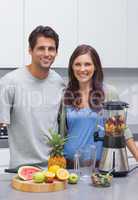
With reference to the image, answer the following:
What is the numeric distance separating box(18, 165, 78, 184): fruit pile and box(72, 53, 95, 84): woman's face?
26.1 inches

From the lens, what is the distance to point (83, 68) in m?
2.52

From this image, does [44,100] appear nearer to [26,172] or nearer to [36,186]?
[26,172]

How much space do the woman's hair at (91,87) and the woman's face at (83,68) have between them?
2 cm

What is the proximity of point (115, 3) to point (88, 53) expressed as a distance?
122 cm

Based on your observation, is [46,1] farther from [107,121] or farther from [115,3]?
[107,121]

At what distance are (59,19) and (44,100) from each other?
1079 mm

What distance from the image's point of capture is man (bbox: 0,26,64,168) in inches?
98.1

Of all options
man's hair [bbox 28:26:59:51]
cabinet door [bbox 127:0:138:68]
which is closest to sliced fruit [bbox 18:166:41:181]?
man's hair [bbox 28:26:59:51]

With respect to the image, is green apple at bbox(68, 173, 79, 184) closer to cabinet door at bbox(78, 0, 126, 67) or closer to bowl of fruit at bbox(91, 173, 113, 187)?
bowl of fruit at bbox(91, 173, 113, 187)

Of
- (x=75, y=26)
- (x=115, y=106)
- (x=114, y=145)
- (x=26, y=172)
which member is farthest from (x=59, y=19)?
(x=26, y=172)

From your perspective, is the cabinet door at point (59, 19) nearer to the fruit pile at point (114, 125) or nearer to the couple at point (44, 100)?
the couple at point (44, 100)

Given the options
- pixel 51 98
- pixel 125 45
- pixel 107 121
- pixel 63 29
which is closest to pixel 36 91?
pixel 51 98

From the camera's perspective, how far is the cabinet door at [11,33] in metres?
3.28

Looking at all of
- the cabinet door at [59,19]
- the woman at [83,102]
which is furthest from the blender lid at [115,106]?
the cabinet door at [59,19]
